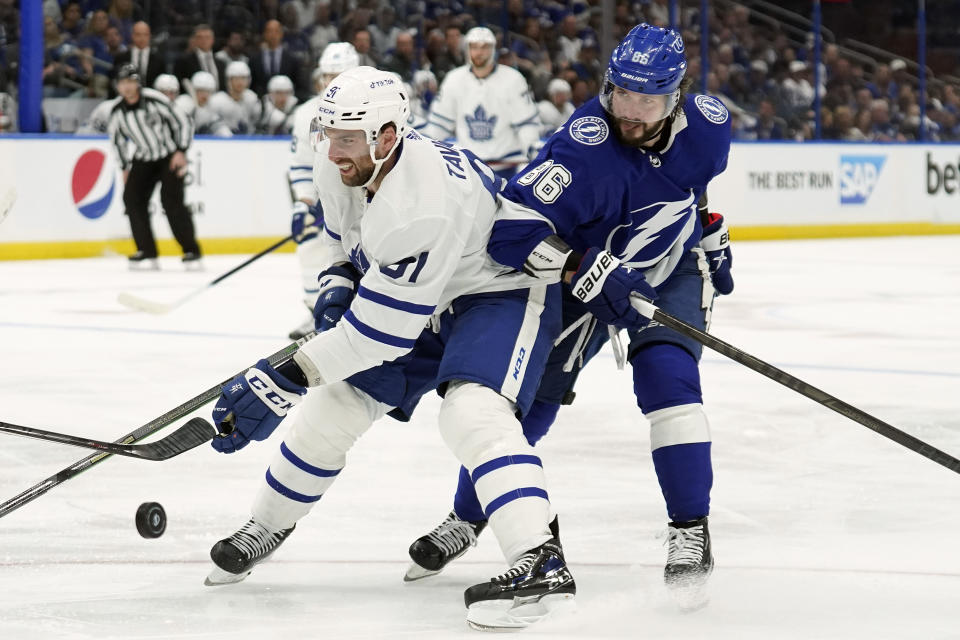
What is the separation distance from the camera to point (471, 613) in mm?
2262

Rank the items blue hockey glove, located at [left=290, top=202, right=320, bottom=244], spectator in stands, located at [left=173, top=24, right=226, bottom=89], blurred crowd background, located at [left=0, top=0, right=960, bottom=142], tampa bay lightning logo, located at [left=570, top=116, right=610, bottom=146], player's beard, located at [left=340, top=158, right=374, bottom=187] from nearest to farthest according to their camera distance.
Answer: player's beard, located at [left=340, top=158, right=374, bottom=187]
tampa bay lightning logo, located at [left=570, top=116, right=610, bottom=146]
blue hockey glove, located at [left=290, top=202, right=320, bottom=244]
blurred crowd background, located at [left=0, top=0, right=960, bottom=142]
spectator in stands, located at [left=173, top=24, right=226, bottom=89]

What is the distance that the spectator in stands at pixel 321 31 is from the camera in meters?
10.8

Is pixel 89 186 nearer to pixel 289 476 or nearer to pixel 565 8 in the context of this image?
pixel 565 8

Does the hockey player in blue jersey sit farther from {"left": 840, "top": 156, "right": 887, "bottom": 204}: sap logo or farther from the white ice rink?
{"left": 840, "top": 156, "right": 887, "bottom": 204}: sap logo

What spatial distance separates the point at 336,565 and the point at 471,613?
483mm

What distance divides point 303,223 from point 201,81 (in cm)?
468

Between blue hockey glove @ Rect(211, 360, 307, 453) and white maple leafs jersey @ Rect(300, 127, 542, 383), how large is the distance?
0.22 ft

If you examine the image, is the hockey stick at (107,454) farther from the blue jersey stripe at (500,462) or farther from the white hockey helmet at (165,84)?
the white hockey helmet at (165,84)

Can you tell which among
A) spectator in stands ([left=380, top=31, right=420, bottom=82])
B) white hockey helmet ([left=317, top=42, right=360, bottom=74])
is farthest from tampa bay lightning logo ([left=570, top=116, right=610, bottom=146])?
spectator in stands ([left=380, top=31, right=420, bottom=82])

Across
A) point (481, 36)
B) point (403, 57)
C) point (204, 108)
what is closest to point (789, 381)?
point (481, 36)

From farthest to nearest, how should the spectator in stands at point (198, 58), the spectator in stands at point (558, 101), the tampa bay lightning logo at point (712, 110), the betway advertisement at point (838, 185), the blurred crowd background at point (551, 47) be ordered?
the betway advertisement at point (838, 185) → the spectator in stands at point (558, 101) → the spectator in stands at point (198, 58) → the blurred crowd background at point (551, 47) → the tampa bay lightning logo at point (712, 110)

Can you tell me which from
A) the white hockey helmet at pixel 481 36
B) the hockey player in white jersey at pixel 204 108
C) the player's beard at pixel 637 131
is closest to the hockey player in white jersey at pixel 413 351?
the player's beard at pixel 637 131

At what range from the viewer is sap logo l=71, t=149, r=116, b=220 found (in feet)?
31.3

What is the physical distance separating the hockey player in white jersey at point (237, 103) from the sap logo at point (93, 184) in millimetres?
944
